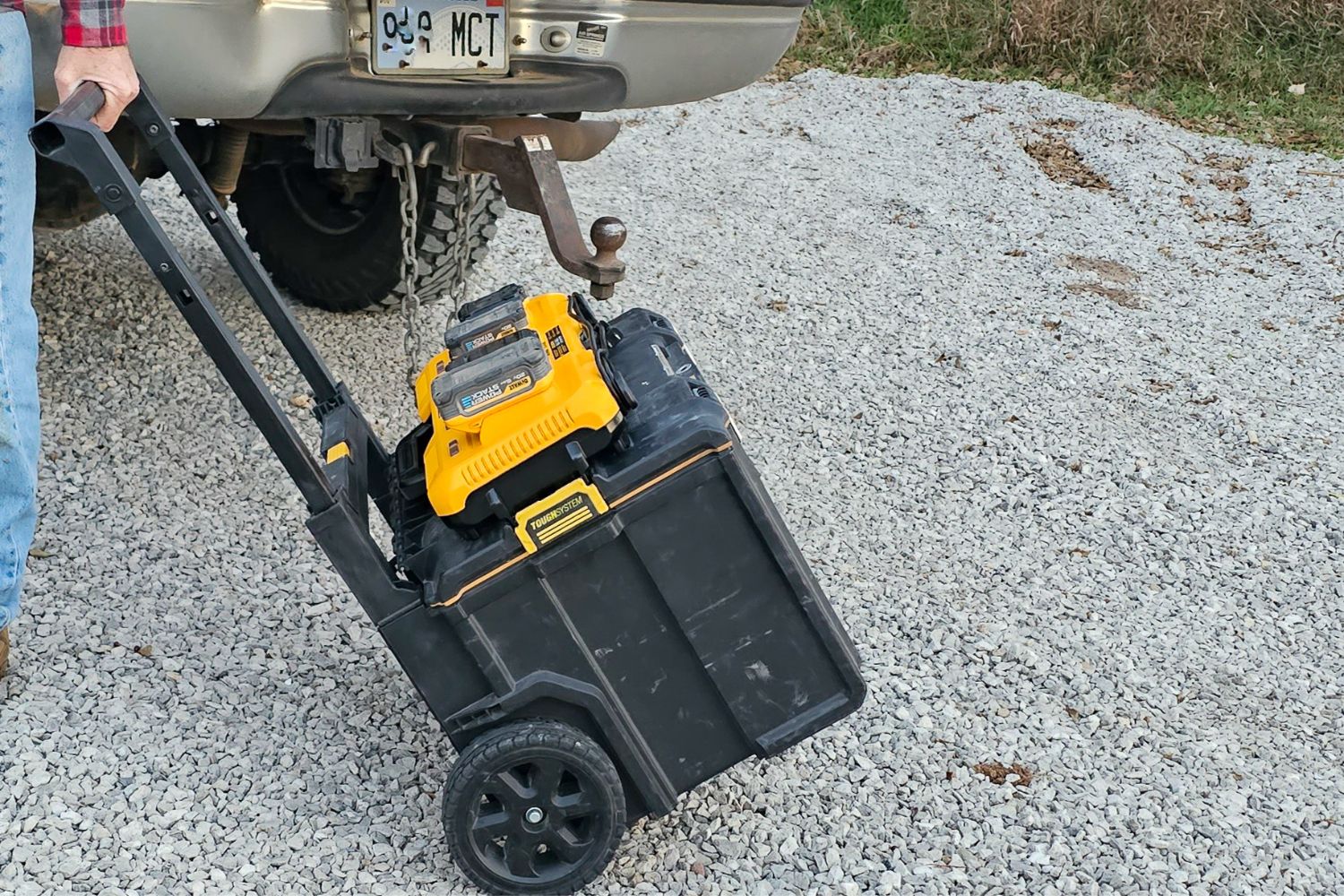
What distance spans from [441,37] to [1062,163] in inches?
172

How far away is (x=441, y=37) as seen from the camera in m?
2.59

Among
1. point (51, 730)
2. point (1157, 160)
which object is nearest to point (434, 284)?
point (51, 730)

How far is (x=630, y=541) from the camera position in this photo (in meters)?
2.04

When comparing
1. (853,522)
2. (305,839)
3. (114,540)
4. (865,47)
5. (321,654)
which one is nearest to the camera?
(305,839)

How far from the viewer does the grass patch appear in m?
7.52

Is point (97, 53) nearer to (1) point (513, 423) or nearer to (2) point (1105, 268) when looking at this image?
(1) point (513, 423)

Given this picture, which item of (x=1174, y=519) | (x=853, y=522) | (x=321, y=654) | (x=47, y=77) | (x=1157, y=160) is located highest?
(x=47, y=77)

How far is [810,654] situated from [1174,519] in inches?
65.3

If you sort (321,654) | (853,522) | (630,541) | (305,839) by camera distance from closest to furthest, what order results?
1. (630,541)
2. (305,839)
3. (321,654)
4. (853,522)

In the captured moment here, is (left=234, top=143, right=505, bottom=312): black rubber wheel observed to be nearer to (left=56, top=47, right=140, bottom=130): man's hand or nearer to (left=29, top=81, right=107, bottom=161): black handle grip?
(left=56, top=47, right=140, bottom=130): man's hand

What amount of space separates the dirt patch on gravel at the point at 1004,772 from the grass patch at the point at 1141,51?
572cm

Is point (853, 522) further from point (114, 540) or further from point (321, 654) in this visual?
point (114, 540)

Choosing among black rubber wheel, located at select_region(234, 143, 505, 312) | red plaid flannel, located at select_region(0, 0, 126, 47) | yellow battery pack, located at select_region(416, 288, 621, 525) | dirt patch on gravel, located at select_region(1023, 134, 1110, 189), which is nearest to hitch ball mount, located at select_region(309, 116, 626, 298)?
black rubber wheel, located at select_region(234, 143, 505, 312)

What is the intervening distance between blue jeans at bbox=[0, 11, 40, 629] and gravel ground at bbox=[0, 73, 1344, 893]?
1.20 ft
